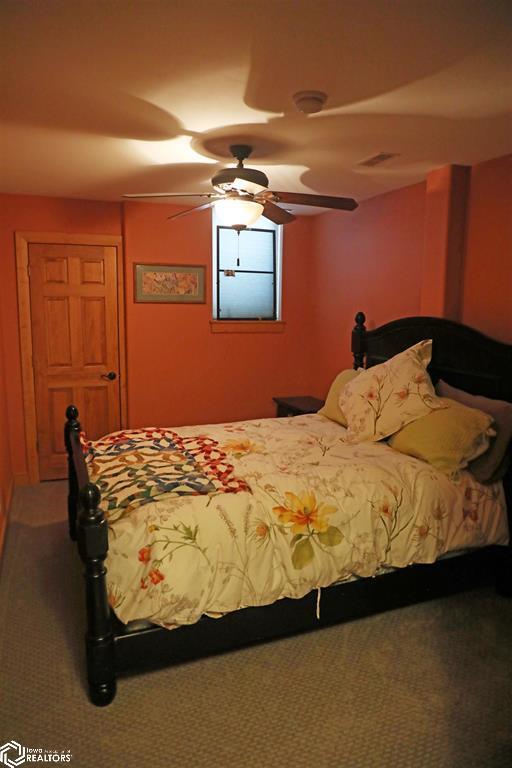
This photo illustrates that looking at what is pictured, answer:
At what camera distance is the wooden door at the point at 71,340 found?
4441 mm

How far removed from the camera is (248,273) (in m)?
5.11

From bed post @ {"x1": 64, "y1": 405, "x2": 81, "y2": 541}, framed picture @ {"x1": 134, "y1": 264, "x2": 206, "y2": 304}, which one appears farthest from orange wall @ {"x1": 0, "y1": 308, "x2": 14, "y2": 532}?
framed picture @ {"x1": 134, "y1": 264, "x2": 206, "y2": 304}

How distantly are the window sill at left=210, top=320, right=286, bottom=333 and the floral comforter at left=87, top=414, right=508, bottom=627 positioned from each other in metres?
2.07

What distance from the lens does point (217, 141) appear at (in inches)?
110

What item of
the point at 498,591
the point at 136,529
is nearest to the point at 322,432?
the point at 498,591

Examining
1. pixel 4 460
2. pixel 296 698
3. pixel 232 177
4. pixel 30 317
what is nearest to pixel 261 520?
pixel 296 698

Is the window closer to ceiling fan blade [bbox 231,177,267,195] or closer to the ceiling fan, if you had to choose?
the ceiling fan

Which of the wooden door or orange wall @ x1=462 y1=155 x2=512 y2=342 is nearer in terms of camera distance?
orange wall @ x1=462 y1=155 x2=512 y2=342

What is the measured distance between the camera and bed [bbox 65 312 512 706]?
2.11m

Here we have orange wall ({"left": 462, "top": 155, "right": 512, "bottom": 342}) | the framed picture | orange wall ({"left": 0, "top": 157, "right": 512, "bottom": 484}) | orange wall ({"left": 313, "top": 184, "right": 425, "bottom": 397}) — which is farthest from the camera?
the framed picture

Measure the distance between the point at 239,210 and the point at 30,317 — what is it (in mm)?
2422

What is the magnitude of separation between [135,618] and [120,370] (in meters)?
2.94

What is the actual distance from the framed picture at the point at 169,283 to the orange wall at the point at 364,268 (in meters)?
1.18

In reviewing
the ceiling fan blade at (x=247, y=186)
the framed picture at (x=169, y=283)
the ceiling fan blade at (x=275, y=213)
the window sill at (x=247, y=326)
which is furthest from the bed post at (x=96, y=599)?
the window sill at (x=247, y=326)
